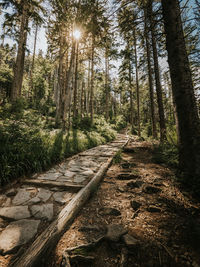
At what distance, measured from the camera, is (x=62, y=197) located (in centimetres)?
236

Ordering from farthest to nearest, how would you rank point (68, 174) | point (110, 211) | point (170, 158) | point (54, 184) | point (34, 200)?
point (170, 158) → point (68, 174) → point (54, 184) → point (34, 200) → point (110, 211)

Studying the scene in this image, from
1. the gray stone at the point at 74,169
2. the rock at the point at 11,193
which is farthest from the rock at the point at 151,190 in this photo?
the rock at the point at 11,193

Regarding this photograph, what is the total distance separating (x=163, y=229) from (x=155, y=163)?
10.1 ft

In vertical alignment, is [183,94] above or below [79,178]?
above

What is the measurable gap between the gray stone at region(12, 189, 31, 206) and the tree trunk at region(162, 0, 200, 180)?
10.1 feet

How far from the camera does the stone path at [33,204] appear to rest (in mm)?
1483

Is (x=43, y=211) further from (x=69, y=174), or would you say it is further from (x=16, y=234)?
(x=69, y=174)

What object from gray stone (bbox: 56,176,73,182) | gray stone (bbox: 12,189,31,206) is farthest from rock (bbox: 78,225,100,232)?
gray stone (bbox: 56,176,73,182)

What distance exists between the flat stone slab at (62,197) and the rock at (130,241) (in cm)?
119

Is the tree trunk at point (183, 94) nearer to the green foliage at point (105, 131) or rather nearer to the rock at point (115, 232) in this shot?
the rock at point (115, 232)

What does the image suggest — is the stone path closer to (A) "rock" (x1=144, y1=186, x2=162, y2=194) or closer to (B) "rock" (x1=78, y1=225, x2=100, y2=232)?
(B) "rock" (x1=78, y1=225, x2=100, y2=232)

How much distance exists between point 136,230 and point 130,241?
0.25 m

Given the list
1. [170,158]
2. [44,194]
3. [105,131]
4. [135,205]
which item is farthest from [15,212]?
[105,131]

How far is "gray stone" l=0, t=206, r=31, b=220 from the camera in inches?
71.3
